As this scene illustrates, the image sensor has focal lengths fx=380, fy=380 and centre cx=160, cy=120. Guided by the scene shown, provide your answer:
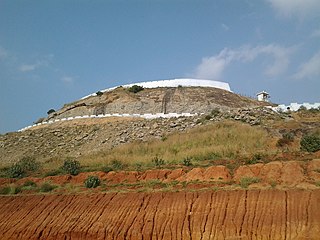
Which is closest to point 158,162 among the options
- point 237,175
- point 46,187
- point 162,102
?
point 237,175

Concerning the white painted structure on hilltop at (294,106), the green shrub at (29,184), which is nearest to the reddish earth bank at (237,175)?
the green shrub at (29,184)

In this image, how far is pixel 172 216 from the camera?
13.5 meters

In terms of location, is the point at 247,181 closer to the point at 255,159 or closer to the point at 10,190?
the point at 255,159

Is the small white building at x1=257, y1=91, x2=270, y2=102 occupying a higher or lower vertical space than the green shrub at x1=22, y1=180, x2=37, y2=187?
higher

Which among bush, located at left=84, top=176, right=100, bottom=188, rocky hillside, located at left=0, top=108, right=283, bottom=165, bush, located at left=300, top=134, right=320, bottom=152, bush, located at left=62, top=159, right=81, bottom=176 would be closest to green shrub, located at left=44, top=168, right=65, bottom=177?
bush, located at left=62, top=159, right=81, bottom=176

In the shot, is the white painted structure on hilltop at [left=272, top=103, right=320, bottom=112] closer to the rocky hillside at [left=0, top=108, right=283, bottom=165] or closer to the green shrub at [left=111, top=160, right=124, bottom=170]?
the rocky hillside at [left=0, top=108, right=283, bottom=165]

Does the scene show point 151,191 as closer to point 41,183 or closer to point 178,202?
point 178,202

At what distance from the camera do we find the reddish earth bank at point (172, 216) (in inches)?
482

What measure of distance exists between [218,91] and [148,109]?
10438mm

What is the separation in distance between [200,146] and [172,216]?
1131cm

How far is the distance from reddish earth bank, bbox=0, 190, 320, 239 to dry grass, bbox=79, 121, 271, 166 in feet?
20.6

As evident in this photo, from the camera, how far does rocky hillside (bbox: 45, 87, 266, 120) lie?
4341cm

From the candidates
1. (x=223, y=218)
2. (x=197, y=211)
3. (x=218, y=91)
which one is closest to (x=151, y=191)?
(x=197, y=211)

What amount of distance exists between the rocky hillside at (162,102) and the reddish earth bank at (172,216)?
27640 mm
